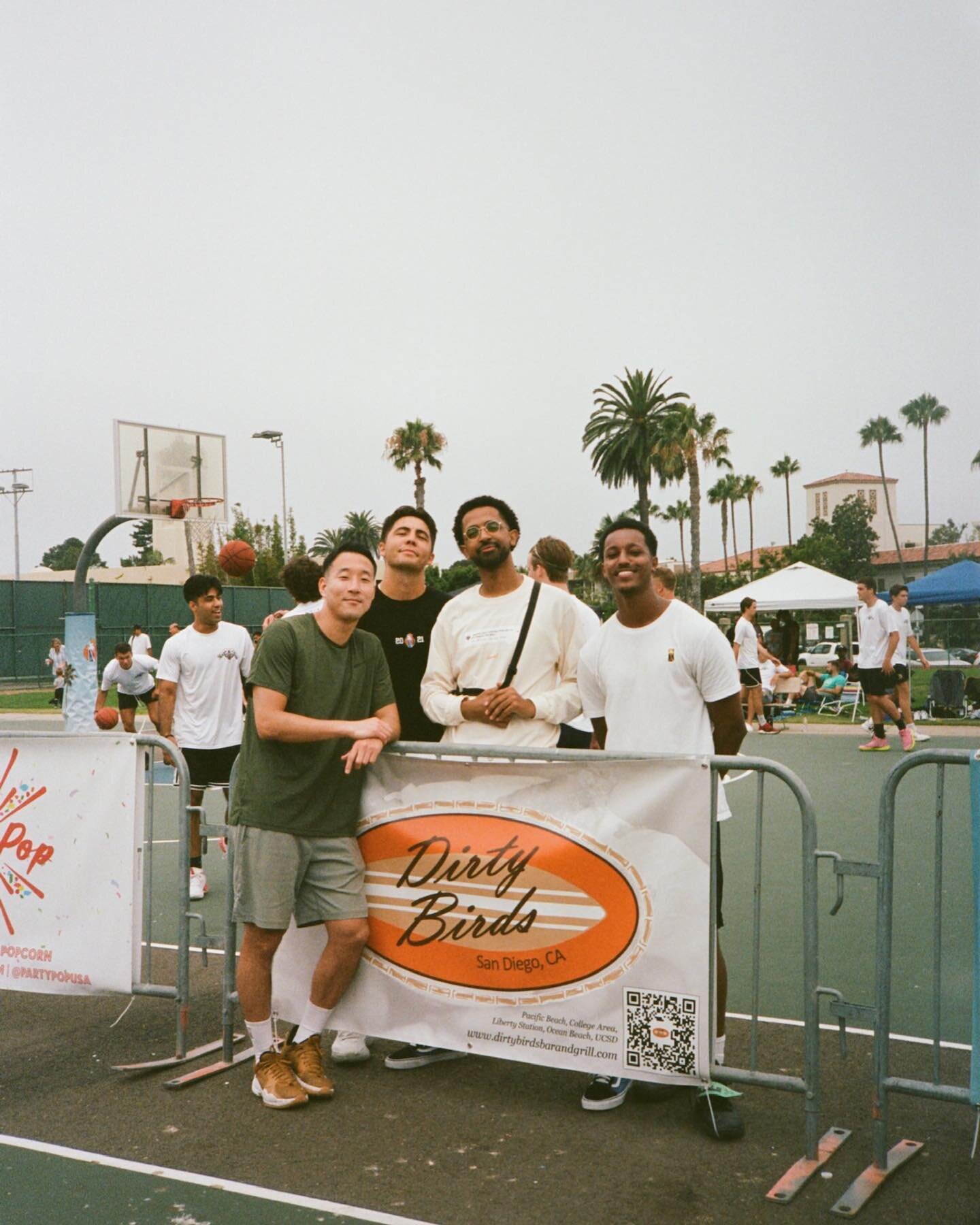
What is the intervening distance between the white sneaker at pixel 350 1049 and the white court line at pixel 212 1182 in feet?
3.57

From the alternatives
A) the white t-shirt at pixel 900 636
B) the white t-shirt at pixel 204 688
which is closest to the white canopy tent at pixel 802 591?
the white t-shirt at pixel 900 636

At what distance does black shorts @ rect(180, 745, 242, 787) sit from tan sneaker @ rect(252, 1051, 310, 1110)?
315cm

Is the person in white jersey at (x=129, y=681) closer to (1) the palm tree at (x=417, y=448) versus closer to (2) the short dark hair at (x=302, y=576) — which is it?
(2) the short dark hair at (x=302, y=576)

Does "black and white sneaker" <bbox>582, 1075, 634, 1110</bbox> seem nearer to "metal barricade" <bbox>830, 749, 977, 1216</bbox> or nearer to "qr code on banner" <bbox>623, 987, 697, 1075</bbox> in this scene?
"qr code on banner" <bbox>623, 987, 697, 1075</bbox>

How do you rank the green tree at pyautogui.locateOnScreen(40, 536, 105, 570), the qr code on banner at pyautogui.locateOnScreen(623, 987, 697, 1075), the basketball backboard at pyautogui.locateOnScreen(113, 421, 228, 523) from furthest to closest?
the green tree at pyautogui.locateOnScreen(40, 536, 105, 570) → the basketball backboard at pyautogui.locateOnScreen(113, 421, 228, 523) → the qr code on banner at pyautogui.locateOnScreen(623, 987, 697, 1075)

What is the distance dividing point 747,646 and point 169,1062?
14.1 m

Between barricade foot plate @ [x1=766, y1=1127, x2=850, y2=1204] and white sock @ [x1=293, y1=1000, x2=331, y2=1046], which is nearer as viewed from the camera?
barricade foot plate @ [x1=766, y1=1127, x2=850, y2=1204]

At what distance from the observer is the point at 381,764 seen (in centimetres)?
463

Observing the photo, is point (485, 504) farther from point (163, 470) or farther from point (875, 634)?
point (163, 470)

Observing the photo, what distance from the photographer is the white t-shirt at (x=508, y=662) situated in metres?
4.58

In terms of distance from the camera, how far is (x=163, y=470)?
54.7 feet

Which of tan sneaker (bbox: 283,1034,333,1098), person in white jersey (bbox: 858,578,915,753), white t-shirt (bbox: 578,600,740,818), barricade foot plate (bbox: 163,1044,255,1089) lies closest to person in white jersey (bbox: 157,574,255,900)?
barricade foot plate (bbox: 163,1044,255,1089)

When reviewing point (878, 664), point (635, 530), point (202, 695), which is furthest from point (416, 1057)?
point (878, 664)

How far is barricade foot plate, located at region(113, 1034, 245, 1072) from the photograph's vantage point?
15.6ft
